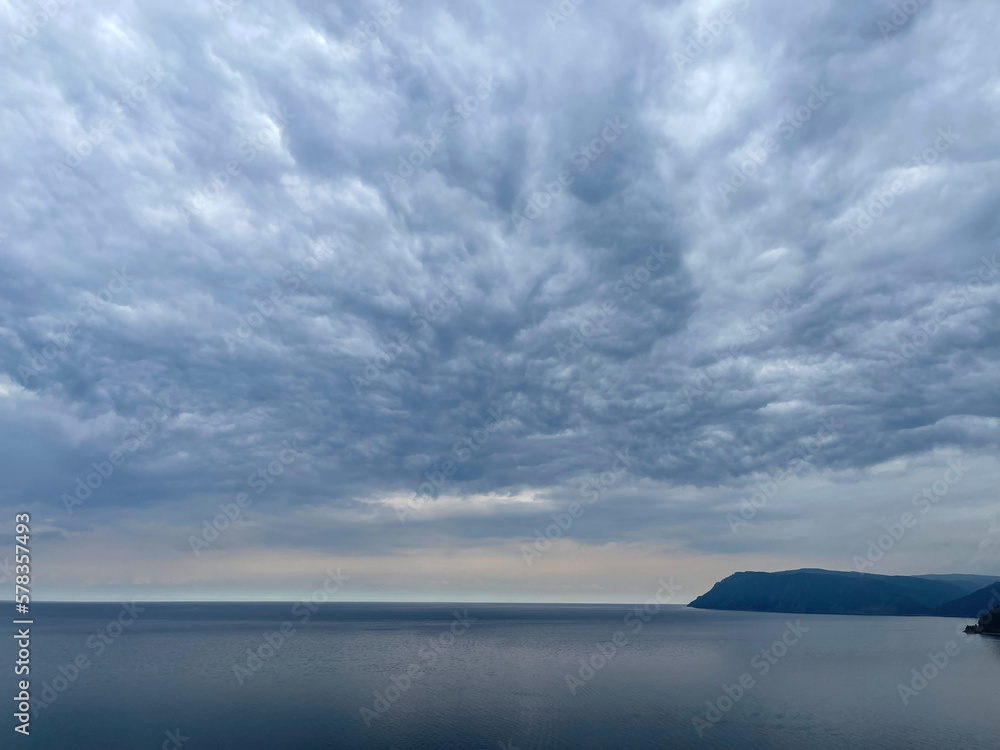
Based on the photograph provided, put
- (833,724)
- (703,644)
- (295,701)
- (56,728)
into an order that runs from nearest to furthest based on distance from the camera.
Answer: (56,728)
(833,724)
(295,701)
(703,644)

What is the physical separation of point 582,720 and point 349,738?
102 feet

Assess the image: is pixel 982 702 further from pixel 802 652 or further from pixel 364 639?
pixel 364 639

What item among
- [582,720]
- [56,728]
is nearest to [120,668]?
[56,728]

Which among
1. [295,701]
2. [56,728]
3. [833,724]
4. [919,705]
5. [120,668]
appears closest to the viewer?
[56,728]

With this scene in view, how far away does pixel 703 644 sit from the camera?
607 feet

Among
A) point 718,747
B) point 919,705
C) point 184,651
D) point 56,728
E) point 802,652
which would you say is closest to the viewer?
point 718,747

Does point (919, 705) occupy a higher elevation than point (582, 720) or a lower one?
lower

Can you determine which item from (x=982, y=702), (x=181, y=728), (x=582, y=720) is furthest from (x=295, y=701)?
(x=982, y=702)

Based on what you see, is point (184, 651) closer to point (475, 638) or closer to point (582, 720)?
point (475, 638)

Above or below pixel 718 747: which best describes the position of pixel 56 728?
above

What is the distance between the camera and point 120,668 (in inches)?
4469

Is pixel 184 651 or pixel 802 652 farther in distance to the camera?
pixel 802 652

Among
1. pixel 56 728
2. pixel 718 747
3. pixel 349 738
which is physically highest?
pixel 56 728

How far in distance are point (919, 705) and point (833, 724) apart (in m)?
25.7
